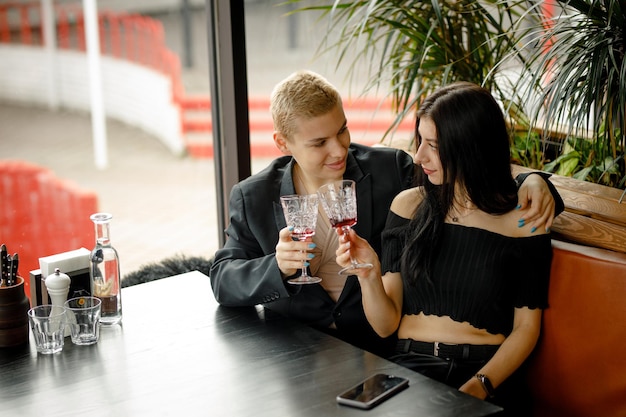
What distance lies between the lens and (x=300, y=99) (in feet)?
8.02

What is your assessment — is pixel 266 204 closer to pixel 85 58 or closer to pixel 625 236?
pixel 625 236

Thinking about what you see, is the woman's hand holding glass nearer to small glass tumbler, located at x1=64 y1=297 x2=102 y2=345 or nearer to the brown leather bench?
the brown leather bench

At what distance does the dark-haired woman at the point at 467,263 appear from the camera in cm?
222

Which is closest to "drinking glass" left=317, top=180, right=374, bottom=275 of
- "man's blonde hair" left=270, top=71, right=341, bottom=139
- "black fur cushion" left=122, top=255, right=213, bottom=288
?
"man's blonde hair" left=270, top=71, right=341, bottom=139

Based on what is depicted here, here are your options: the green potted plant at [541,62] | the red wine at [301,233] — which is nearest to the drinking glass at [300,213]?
the red wine at [301,233]

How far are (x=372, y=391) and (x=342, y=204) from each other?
0.54m

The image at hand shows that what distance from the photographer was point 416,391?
181 centimetres

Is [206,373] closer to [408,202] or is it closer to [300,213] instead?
[300,213]

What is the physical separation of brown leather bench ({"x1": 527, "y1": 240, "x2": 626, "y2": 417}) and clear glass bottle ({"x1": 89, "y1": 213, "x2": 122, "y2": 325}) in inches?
47.4

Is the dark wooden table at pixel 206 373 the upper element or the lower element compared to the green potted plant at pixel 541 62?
lower

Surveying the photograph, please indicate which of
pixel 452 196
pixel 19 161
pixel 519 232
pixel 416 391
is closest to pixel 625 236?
pixel 519 232

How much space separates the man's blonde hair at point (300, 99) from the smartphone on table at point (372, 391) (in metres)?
0.89

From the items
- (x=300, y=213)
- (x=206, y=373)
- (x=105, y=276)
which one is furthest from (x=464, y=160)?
(x=105, y=276)

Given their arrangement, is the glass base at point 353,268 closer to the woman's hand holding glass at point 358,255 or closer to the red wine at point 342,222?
the woman's hand holding glass at point 358,255
